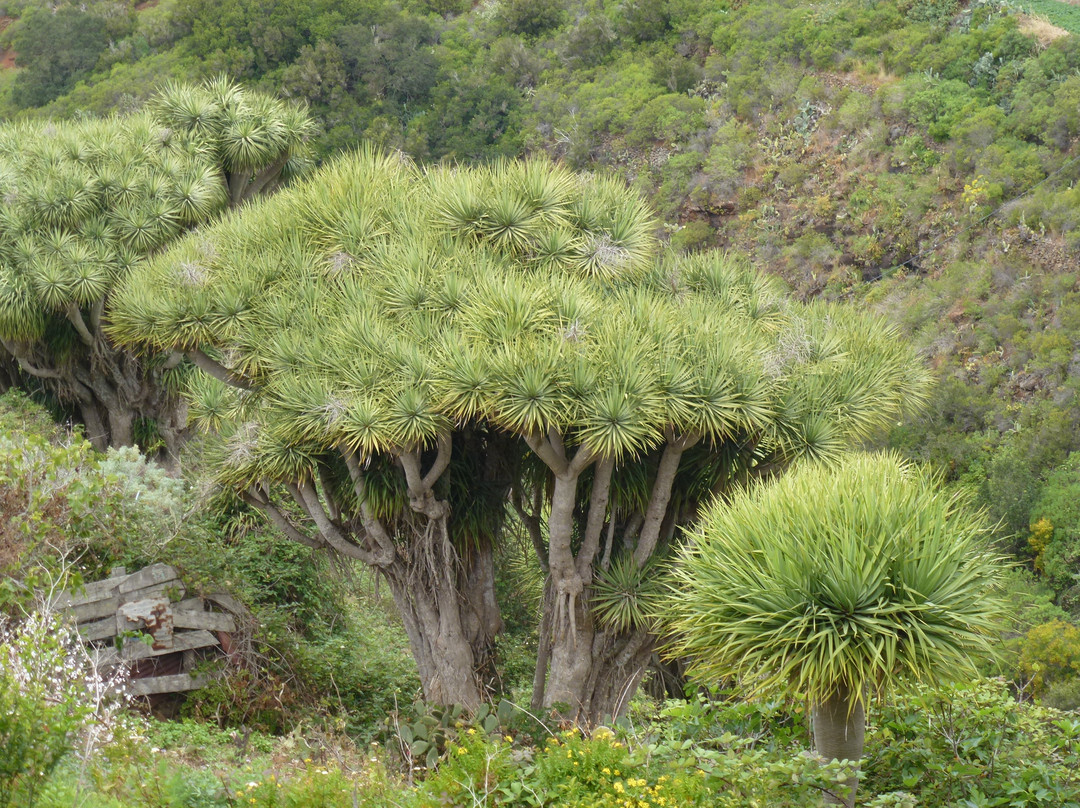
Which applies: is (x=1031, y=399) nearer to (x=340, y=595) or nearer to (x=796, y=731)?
(x=340, y=595)

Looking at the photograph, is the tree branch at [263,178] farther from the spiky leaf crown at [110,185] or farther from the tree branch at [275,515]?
the tree branch at [275,515]

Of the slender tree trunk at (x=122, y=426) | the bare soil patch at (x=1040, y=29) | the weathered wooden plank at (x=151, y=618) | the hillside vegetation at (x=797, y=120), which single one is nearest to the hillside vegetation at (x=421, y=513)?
the slender tree trunk at (x=122, y=426)

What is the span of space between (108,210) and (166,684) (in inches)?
318

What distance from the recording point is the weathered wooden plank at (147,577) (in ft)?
28.6

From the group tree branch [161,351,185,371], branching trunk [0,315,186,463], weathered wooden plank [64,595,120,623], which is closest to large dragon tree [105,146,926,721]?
weathered wooden plank [64,595,120,623]

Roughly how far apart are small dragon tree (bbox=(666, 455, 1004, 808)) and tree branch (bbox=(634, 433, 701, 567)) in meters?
2.54

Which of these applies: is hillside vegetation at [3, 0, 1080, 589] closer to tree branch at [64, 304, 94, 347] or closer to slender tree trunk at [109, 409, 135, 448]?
slender tree trunk at [109, 409, 135, 448]

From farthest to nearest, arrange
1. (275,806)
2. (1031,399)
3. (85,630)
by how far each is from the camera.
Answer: (1031,399) < (85,630) < (275,806)

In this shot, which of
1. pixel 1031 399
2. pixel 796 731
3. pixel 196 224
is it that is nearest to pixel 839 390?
pixel 796 731

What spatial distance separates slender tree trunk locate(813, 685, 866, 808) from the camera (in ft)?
17.4

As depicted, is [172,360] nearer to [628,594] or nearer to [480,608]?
[480,608]

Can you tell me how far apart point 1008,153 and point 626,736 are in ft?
100

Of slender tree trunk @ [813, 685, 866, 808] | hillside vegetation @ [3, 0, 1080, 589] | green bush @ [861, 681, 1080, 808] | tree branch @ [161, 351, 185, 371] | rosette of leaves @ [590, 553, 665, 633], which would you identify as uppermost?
slender tree trunk @ [813, 685, 866, 808]

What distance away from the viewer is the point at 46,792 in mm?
4469
